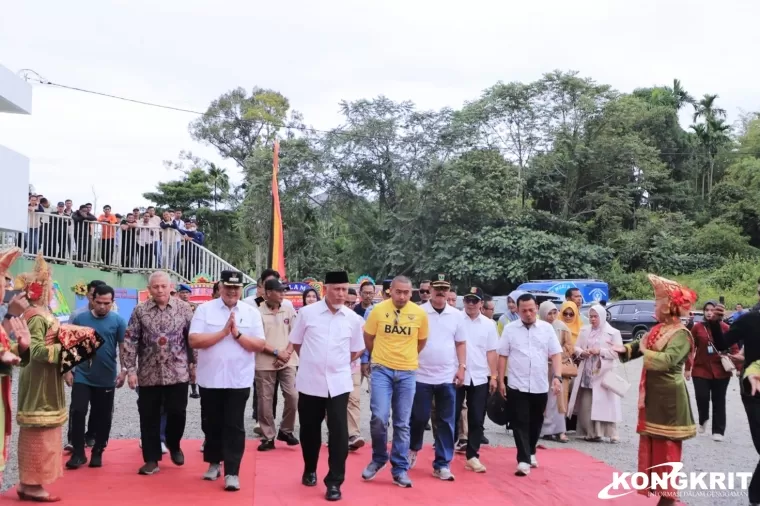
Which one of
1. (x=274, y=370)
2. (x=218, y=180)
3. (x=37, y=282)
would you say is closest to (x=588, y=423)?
(x=274, y=370)

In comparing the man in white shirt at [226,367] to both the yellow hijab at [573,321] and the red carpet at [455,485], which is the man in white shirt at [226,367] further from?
the yellow hijab at [573,321]

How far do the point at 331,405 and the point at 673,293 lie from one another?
115 inches

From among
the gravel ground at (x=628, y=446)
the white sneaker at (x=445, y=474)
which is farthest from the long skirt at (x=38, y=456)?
the white sneaker at (x=445, y=474)

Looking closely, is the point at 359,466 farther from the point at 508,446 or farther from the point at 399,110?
the point at 399,110

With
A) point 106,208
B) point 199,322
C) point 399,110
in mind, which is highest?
point 399,110

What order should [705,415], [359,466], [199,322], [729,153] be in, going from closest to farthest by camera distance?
1. [199,322]
2. [359,466]
3. [705,415]
4. [729,153]

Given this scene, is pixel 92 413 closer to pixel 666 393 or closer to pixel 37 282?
pixel 37 282

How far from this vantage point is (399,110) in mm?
33062

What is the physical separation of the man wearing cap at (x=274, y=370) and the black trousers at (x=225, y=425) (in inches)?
48.8

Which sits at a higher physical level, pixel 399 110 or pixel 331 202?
pixel 399 110

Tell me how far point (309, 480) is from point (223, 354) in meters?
1.32

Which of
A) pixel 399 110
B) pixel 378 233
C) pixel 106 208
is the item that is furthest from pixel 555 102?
pixel 106 208

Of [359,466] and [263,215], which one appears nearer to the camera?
[359,466]

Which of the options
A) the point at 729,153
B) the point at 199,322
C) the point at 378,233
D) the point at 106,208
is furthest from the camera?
the point at 729,153
